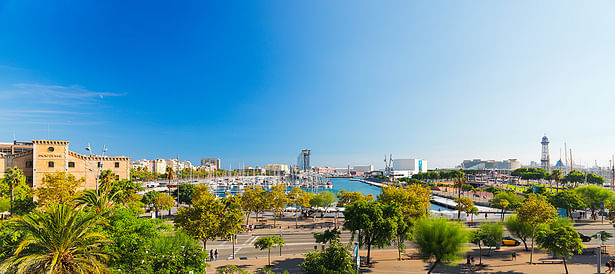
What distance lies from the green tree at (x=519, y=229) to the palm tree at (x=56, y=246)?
1560 inches

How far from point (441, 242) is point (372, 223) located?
588 cm

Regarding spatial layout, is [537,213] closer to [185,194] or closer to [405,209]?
[405,209]

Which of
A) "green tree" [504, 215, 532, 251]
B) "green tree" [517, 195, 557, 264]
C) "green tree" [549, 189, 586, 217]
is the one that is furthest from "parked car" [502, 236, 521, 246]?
"green tree" [549, 189, 586, 217]

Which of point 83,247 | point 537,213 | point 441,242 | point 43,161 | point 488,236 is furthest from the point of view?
point 43,161

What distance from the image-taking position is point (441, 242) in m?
24.3

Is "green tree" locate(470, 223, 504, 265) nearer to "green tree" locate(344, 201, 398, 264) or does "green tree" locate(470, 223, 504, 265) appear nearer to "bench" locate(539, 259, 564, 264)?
"bench" locate(539, 259, 564, 264)

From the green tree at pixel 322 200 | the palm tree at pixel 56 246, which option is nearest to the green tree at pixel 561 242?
the palm tree at pixel 56 246

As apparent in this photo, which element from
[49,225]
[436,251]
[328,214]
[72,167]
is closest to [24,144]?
[72,167]

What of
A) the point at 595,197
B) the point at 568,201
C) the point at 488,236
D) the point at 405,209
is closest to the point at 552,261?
the point at 488,236

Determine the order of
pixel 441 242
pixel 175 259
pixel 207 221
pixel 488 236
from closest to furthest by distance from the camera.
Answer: pixel 175 259 → pixel 441 242 → pixel 207 221 → pixel 488 236

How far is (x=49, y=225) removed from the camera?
47.6 feet

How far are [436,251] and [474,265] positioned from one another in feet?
24.0

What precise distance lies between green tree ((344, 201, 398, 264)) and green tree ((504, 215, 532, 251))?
665 inches

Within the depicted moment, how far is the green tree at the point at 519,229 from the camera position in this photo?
32562 millimetres
